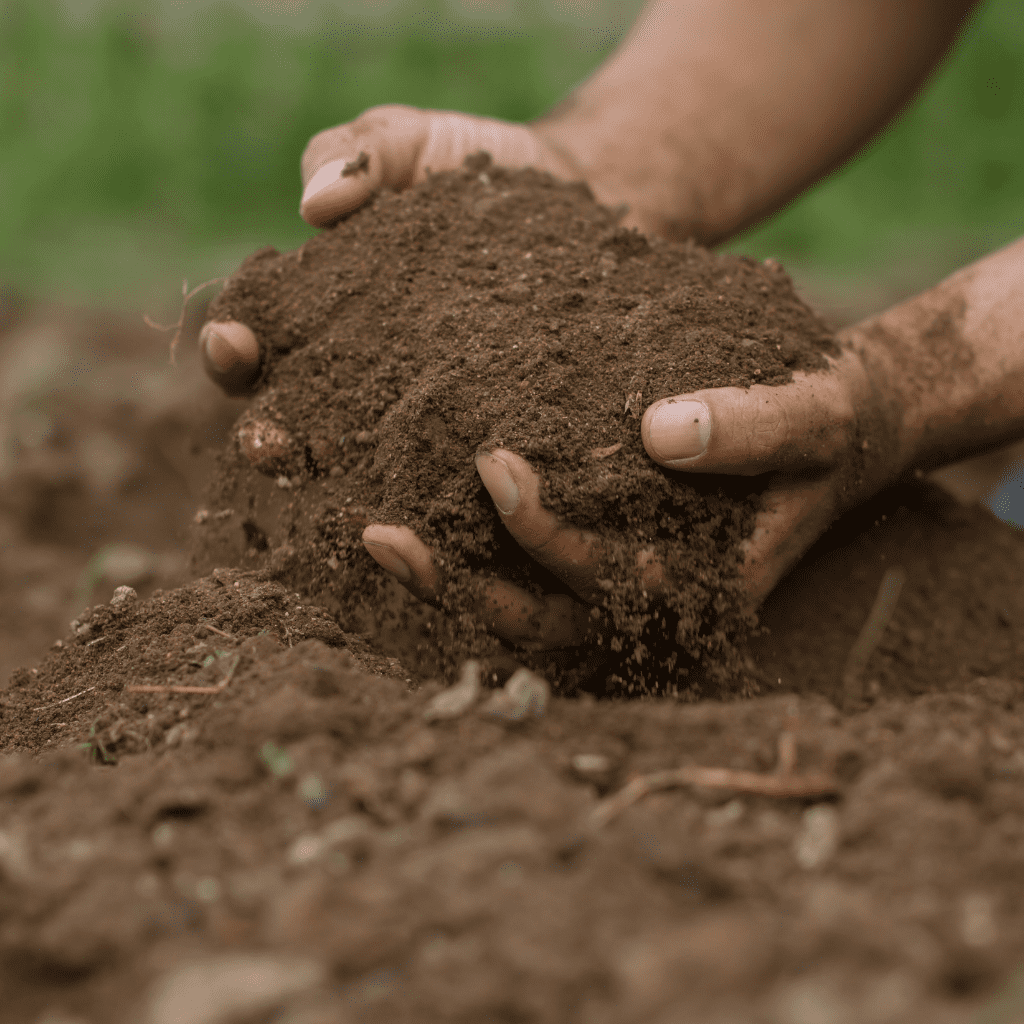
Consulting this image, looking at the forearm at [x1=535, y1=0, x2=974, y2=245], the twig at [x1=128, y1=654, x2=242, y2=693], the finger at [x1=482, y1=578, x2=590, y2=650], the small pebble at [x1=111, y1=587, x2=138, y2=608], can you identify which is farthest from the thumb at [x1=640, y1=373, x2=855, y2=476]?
the forearm at [x1=535, y1=0, x2=974, y2=245]

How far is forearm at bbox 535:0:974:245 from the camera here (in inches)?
96.8

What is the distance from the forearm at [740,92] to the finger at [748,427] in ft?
3.47

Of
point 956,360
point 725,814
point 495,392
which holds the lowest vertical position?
point 725,814

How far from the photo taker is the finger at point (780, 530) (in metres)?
1.52

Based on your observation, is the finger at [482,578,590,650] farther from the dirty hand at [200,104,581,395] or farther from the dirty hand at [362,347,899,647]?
the dirty hand at [200,104,581,395]

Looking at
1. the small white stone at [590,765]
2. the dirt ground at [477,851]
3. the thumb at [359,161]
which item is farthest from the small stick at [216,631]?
the thumb at [359,161]

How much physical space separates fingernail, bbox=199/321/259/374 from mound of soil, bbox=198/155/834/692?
30 millimetres

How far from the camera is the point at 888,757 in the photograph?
929 mm

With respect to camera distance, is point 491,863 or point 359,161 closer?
point 491,863

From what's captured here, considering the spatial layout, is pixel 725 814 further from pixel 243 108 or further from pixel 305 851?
pixel 243 108

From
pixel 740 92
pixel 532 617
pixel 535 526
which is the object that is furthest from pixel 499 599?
pixel 740 92

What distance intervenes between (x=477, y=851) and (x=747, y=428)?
0.85 meters

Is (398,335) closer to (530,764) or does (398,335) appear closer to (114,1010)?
(530,764)

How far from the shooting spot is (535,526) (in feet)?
4.56
